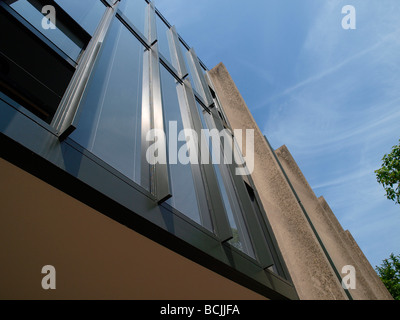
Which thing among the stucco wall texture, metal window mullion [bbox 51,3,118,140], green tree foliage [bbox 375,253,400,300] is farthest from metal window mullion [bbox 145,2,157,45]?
green tree foliage [bbox 375,253,400,300]

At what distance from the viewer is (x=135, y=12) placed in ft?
22.2

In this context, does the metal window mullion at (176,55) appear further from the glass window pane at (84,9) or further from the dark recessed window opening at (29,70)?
the dark recessed window opening at (29,70)

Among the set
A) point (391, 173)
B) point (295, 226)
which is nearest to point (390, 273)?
point (391, 173)

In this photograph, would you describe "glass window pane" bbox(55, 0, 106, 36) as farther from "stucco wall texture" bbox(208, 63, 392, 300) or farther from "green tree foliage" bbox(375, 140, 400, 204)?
"green tree foliage" bbox(375, 140, 400, 204)

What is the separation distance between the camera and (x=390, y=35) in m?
13.3

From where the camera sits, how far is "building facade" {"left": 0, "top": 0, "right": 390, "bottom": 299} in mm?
2090

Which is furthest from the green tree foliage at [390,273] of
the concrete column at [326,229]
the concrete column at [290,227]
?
the concrete column at [290,227]

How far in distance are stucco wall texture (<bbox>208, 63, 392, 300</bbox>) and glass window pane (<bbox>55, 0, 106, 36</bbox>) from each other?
476 centimetres

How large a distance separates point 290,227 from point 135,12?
6.61 meters

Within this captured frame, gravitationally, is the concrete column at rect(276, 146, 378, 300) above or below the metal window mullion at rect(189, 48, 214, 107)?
below

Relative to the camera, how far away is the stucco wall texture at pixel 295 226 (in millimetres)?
4812

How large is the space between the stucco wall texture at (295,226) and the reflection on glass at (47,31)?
190 inches
